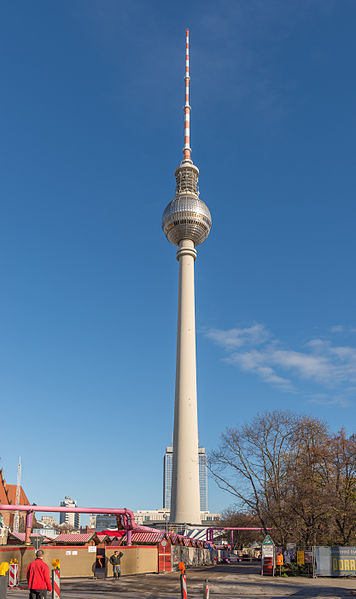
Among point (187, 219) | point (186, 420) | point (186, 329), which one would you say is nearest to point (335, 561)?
point (186, 420)

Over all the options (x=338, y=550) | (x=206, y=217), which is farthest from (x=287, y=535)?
(x=206, y=217)

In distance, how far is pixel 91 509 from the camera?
139 ft

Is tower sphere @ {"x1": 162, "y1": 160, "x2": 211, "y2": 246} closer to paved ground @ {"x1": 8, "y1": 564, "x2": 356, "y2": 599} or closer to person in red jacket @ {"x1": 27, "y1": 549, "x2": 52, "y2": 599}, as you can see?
paved ground @ {"x1": 8, "y1": 564, "x2": 356, "y2": 599}

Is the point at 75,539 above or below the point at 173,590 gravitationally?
below

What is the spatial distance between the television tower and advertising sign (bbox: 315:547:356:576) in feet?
139

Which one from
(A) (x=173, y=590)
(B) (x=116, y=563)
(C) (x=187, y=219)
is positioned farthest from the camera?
(C) (x=187, y=219)

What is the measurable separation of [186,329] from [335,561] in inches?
2006

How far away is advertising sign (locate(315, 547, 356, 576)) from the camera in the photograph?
110ft

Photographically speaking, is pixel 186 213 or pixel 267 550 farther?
pixel 186 213

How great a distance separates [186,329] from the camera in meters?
82.9

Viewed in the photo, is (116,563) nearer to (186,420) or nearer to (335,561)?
(335,561)

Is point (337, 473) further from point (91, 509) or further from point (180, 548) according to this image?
point (91, 509)

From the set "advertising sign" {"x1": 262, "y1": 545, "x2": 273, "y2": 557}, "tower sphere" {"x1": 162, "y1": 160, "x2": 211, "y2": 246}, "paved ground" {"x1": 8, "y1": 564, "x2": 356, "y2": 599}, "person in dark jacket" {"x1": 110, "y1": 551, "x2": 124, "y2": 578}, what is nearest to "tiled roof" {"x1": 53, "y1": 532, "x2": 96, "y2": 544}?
"person in dark jacket" {"x1": 110, "y1": 551, "x2": 124, "y2": 578}

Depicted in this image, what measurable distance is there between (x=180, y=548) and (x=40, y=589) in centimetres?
3176
